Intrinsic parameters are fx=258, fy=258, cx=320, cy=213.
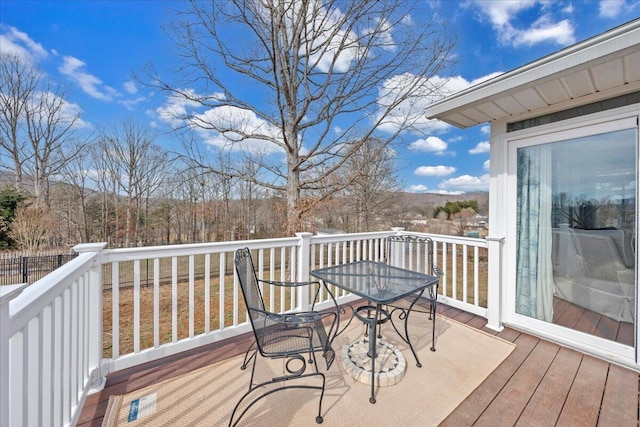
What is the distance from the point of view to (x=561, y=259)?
2793 mm

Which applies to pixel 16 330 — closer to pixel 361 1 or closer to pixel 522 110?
pixel 522 110

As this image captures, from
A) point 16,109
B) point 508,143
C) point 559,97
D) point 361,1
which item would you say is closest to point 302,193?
point 361,1

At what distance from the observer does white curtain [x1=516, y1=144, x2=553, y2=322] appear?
287 centimetres

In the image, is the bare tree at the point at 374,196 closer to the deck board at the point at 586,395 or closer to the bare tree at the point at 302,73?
the bare tree at the point at 302,73

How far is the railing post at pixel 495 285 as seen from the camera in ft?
10.00

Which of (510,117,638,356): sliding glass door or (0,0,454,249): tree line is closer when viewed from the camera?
(510,117,638,356): sliding glass door

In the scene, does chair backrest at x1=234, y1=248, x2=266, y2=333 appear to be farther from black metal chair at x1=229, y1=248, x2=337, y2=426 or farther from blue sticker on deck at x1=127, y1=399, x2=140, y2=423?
blue sticker on deck at x1=127, y1=399, x2=140, y2=423

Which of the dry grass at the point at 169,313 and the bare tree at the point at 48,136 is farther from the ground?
the bare tree at the point at 48,136

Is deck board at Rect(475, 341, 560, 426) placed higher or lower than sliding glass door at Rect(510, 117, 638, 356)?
lower

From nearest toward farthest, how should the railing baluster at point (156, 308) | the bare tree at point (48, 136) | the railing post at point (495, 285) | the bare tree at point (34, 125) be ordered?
the railing baluster at point (156, 308) < the railing post at point (495, 285) < the bare tree at point (34, 125) < the bare tree at point (48, 136)

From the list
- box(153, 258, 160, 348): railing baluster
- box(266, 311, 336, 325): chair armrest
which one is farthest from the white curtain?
box(153, 258, 160, 348): railing baluster

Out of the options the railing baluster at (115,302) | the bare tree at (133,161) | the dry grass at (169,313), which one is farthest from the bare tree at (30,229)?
the railing baluster at (115,302)

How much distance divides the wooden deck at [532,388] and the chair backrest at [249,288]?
83 centimetres

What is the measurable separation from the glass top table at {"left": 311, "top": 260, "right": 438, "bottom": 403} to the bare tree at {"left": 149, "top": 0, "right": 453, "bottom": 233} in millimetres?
3717
